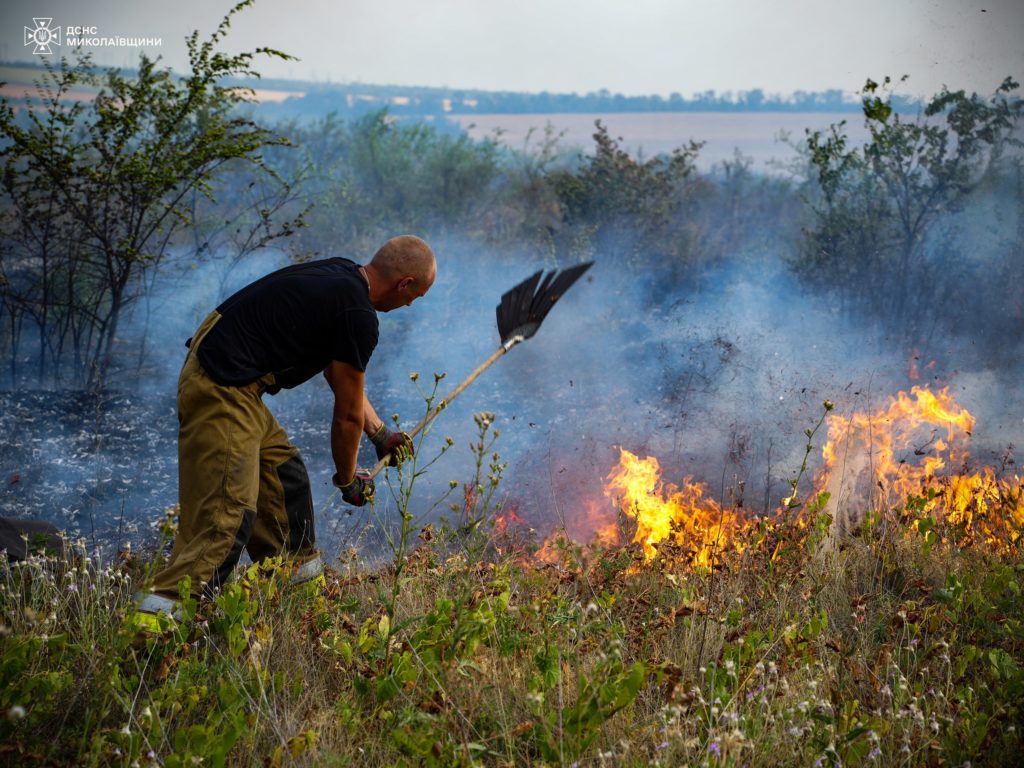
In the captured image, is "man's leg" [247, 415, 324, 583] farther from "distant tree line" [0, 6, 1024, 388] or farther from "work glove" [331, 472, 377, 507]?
"distant tree line" [0, 6, 1024, 388]

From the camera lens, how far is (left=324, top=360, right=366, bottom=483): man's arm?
3.53 meters

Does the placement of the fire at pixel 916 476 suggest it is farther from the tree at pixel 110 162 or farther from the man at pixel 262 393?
the tree at pixel 110 162

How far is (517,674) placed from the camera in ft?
9.53

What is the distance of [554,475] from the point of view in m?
6.56

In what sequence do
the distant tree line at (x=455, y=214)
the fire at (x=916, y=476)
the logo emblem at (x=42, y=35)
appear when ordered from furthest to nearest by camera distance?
the logo emblem at (x=42, y=35) → the distant tree line at (x=455, y=214) → the fire at (x=916, y=476)

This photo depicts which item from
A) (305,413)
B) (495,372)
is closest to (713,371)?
(495,372)

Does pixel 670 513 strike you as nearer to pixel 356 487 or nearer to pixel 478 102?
pixel 356 487

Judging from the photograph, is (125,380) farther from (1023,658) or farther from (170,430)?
(1023,658)

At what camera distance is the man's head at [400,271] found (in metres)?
3.64

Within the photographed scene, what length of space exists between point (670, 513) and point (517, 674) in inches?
90.8

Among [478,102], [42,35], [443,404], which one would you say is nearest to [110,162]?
[42,35]

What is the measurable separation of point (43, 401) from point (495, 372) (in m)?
3.87

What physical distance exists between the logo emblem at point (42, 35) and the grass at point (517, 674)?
7455mm

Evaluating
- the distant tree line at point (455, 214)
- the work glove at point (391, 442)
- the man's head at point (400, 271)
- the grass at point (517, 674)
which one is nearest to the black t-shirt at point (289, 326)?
the man's head at point (400, 271)
